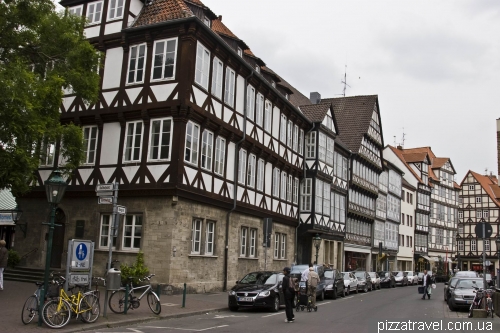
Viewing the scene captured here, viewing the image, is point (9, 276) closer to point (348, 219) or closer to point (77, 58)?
point (77, 58)

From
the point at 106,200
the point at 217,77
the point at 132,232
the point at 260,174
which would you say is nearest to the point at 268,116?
the point at 260,174

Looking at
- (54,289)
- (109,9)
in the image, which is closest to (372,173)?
(109,9)

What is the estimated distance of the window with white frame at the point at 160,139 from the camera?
73.6ft

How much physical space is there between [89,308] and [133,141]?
11019 millimetres

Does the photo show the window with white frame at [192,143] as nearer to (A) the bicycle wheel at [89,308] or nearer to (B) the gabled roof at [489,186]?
(A) the bicycle wheel at [89,308]

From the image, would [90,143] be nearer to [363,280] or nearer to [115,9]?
[115,9]

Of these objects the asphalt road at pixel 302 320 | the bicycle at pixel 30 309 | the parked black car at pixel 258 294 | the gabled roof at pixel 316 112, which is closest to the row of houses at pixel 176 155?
the parked black car at pixel 258 294

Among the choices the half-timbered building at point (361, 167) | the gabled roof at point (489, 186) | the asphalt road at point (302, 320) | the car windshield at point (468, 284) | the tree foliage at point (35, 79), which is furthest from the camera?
the gabled roof at point (489, 186)

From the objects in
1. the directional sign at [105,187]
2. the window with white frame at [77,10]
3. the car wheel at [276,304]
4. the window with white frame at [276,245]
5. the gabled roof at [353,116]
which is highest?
the gabled roof at [353,116]

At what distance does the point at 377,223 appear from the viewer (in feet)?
190

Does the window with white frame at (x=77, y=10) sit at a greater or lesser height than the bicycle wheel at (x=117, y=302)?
greater

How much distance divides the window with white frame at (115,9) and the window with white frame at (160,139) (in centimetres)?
565

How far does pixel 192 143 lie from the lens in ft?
76.0

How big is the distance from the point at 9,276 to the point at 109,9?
41.6ft
